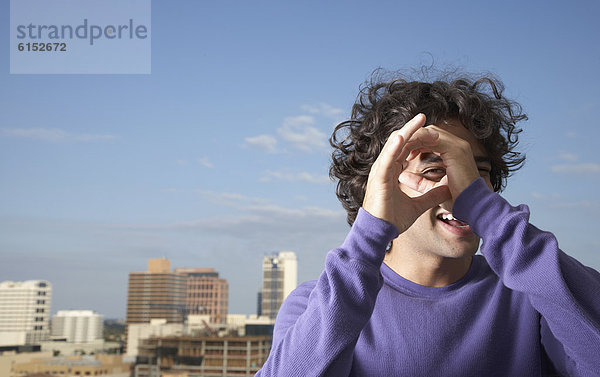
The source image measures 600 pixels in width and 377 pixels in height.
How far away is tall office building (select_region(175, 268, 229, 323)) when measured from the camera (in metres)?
18.2

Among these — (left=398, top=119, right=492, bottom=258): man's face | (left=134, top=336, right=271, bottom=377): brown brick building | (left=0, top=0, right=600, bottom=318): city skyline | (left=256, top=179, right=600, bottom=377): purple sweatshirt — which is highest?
(left=0, top=0, right=600, bottom=318): city skyline

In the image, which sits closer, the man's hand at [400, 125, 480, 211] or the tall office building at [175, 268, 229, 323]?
the man's hand at [400, 125, 480, 211]

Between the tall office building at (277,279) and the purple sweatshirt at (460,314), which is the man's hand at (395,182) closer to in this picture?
the purple sweatshirt at (460,314)

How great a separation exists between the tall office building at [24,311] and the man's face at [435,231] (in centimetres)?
1373

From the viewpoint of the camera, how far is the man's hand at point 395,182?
32.2 inches

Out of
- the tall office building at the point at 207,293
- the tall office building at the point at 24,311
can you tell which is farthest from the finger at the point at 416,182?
the tall office building at the point at 207,293

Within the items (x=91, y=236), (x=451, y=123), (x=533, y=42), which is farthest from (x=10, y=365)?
(x=451, y=123)

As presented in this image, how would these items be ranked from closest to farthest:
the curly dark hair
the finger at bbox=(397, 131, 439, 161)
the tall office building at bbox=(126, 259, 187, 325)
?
the finger at bbox=(397, 131, 439, 161) < the curly dark hair < the tall office building at bbox=(126, 259, 187, 325)

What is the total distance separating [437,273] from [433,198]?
0.58 feet

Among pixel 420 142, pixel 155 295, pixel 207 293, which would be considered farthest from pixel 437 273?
pixel 207 293

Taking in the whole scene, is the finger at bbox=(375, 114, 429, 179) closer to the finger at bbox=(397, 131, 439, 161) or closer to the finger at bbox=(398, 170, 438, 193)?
the finger at bbox=(397, 131, 439, 161)

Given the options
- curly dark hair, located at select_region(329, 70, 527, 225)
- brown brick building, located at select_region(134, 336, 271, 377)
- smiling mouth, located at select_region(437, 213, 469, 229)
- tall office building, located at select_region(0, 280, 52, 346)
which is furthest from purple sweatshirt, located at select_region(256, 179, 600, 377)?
brown brick building, located at select_region(134, 336, 271, 377)

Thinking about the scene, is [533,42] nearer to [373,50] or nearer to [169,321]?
[373,50]

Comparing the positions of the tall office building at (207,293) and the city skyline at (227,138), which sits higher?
the city skyline at (227,138)
